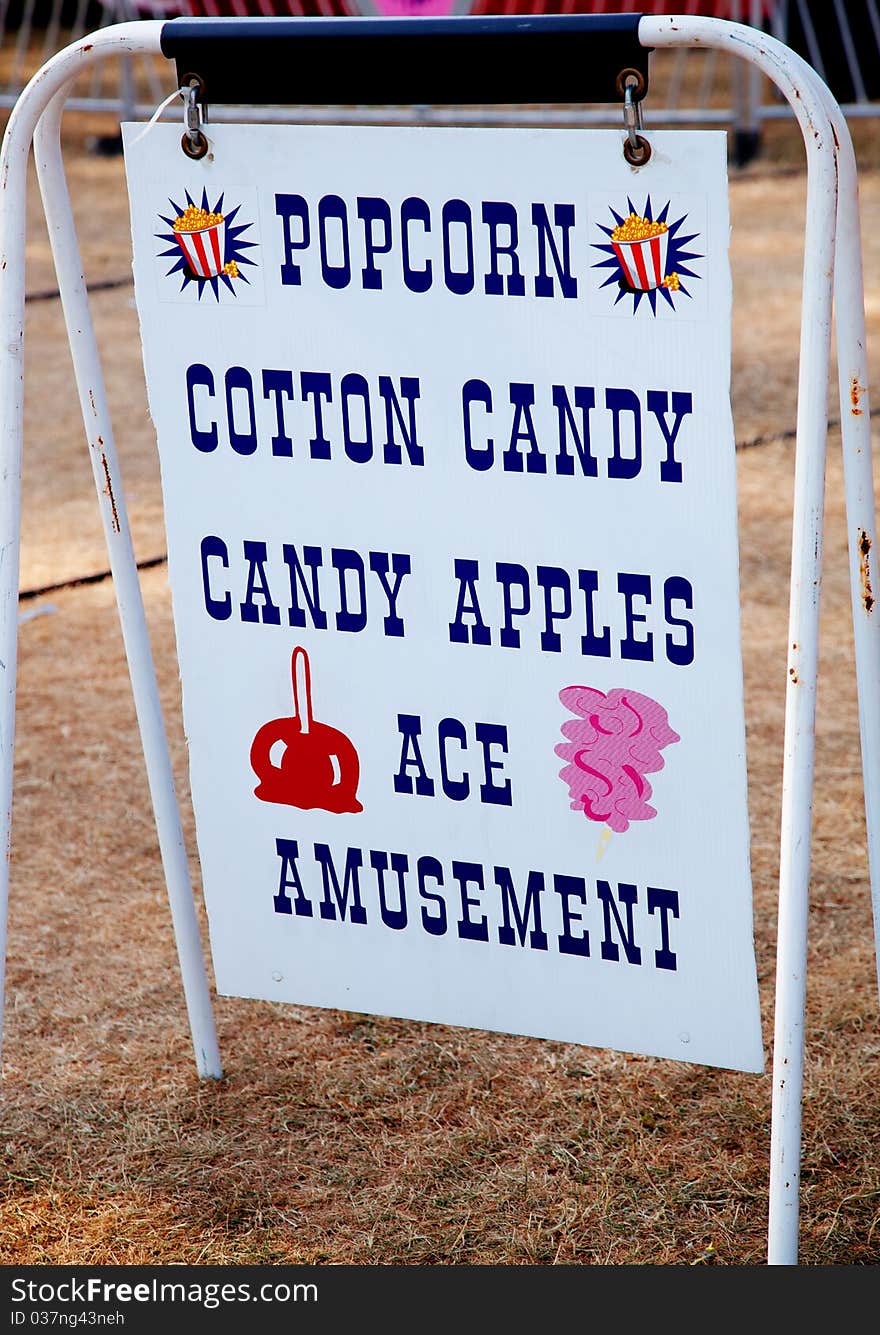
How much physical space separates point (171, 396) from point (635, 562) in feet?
2.17

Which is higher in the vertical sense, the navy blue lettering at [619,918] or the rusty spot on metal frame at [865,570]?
the rusty spot on metal frame at [865,570]

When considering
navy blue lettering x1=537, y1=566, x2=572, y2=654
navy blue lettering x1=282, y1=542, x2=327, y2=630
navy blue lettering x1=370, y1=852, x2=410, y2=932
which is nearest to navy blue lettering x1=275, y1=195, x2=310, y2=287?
navy blue lettering x1=282, y1=542, x2=327, y2=630

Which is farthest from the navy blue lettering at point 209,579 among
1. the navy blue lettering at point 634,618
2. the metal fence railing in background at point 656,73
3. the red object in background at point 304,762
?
the metal fence railing in background at point 656,73

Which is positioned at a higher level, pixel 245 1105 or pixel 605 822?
pixel 605 822

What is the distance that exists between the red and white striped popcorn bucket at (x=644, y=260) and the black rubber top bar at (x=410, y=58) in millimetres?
153

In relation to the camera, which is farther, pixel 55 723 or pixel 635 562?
pixel 55 723

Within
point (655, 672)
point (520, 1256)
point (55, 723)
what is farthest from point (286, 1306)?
point (55, 723)

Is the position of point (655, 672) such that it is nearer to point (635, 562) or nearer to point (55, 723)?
point (635, 562)

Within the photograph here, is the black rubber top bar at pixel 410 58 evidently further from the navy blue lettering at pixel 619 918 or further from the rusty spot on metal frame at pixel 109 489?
the navy blue lettering at pixel 619 918

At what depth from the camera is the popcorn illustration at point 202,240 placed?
204cm

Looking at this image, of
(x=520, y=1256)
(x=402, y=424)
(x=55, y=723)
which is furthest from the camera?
(x=55, y=723)

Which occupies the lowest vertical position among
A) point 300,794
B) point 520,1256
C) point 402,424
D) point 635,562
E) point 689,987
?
point 520,1256

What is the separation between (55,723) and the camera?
4.07m

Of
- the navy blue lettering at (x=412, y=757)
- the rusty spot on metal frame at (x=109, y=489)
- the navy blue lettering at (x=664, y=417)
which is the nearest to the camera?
the navy blue lettering at (x=664, y=417)
